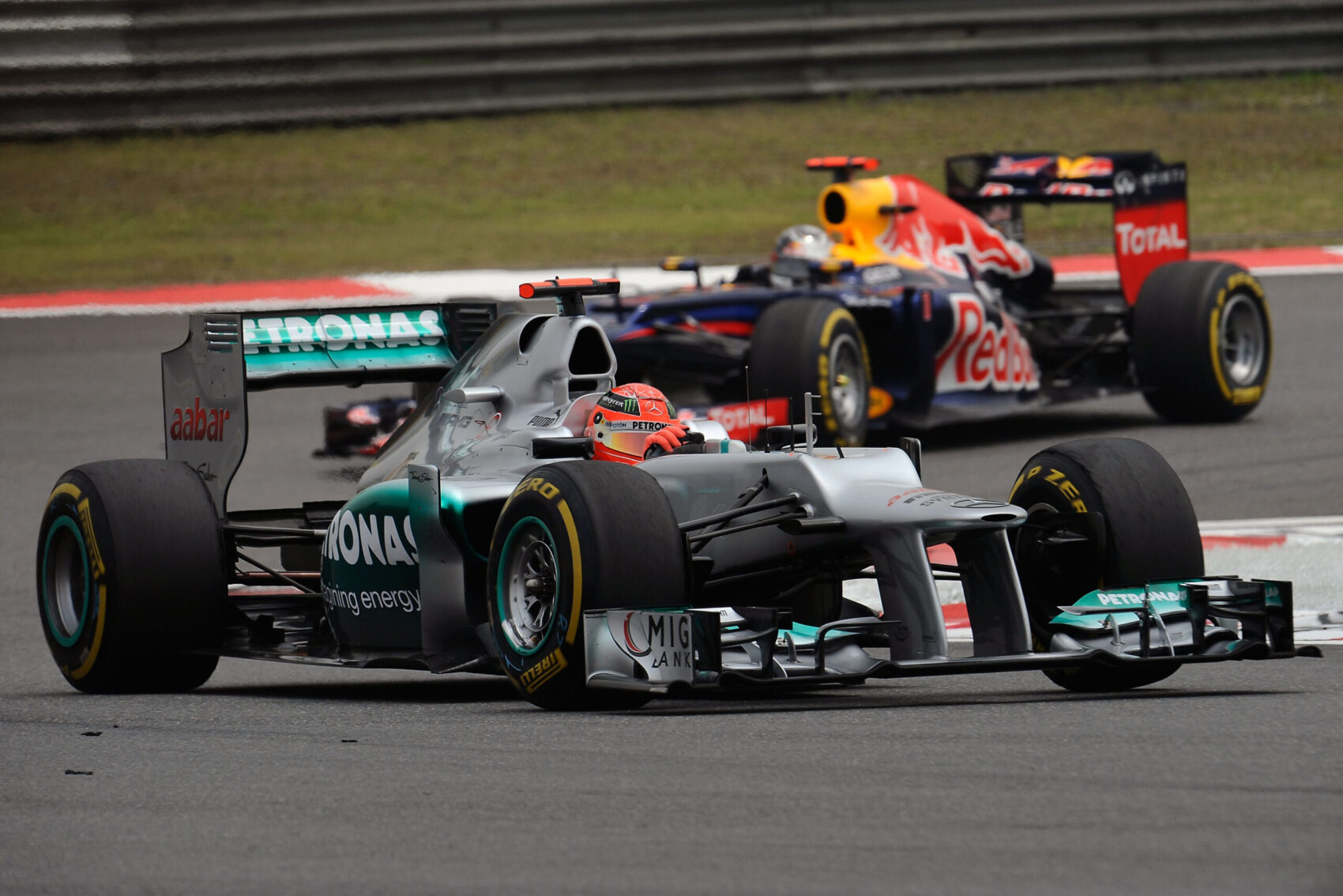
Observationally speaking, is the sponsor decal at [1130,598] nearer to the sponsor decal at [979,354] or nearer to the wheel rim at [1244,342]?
the sponsor decal at [979,354]

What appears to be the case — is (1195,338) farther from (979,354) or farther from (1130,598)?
(1130,598)

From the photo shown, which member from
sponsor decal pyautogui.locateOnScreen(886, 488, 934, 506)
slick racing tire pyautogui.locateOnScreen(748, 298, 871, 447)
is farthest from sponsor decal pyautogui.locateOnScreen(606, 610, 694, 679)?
slick racing tire pyautogui.locateOnScreen(748, 298, 871, 447)

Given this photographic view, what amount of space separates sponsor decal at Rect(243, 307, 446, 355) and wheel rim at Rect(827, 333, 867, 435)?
182 inches

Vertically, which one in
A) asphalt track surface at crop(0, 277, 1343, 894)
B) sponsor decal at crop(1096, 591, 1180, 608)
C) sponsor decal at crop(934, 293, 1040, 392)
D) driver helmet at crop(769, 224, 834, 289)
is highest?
driver helmet at crop(769, 224, 834, 289)

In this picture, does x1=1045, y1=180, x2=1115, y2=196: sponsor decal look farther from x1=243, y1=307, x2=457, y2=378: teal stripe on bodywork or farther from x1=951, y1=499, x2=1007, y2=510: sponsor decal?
x1=951, y1=499, x2=1007, y2=510: sponsor decal

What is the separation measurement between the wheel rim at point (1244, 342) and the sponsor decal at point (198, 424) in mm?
8354

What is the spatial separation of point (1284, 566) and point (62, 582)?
17.2 feet

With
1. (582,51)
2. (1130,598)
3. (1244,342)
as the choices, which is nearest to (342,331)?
(1130,598)

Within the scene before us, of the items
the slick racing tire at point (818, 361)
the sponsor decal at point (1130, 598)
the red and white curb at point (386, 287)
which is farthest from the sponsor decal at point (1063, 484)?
the red and white curb at point (386, 287)

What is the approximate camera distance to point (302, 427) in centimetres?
1653

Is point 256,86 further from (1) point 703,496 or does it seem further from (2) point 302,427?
(1) point 703,496

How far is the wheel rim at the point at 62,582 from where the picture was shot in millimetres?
8680

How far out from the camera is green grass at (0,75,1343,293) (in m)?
23.2

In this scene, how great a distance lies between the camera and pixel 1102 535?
720cm
